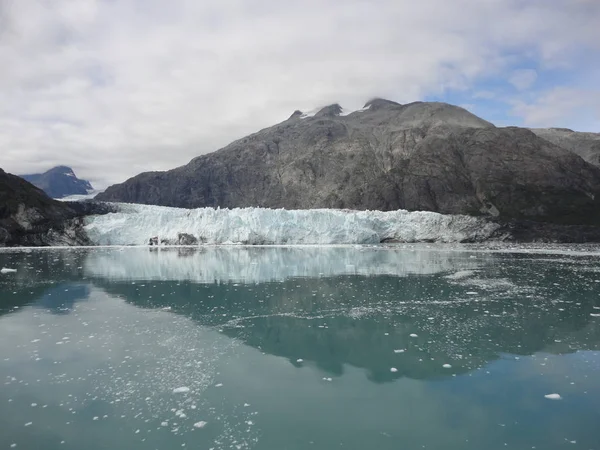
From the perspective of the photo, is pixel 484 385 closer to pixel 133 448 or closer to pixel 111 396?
pixel 133 448

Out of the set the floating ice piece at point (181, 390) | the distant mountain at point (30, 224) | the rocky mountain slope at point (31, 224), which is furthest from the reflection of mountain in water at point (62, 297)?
the distant mountain at point (30, 224)

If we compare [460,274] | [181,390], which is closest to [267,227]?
[460,274]

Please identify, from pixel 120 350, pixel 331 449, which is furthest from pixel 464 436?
pixel 120 350

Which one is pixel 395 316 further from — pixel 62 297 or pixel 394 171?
pixel 394 171

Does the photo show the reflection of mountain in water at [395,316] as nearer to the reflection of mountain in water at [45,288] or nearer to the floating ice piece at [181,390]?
the reflection of mountain in water at [45,288]

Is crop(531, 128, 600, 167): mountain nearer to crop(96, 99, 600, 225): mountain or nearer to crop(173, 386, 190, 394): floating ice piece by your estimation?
crop(96, 99, 600, 225): mountain

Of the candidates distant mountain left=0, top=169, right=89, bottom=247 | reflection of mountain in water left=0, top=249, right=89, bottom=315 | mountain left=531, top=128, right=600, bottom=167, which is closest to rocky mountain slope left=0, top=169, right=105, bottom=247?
distant mountain left=0, top=169, right=89, bottom=247
